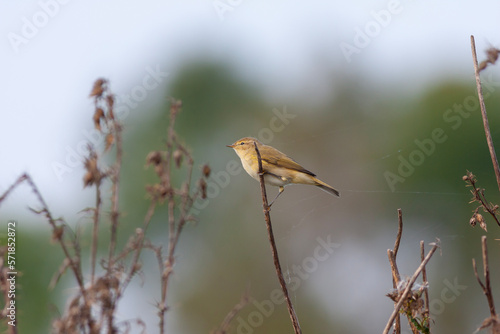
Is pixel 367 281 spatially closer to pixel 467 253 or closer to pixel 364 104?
pixel 467 253

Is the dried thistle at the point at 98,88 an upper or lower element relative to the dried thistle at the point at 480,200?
upper

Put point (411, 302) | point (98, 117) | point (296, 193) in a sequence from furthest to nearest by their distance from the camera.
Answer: point (296, 193)
point (98, 117)
point (411, 302)

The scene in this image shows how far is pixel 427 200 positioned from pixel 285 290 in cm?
2213

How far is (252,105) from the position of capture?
1476 inches

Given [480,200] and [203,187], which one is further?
[480,200]

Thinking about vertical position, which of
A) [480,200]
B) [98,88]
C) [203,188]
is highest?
[98,88]

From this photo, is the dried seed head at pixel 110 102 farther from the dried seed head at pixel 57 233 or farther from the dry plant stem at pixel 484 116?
the dry plant stem at pixel 484 116

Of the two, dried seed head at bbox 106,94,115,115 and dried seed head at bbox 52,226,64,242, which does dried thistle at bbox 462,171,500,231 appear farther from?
dried seed head at bbox 52,226,64,242

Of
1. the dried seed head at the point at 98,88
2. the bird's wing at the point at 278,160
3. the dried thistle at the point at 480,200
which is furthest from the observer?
the bird's wing at the point at 278,160

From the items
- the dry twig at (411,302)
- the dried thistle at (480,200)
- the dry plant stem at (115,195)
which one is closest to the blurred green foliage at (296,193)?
the dried thistle at (480,200)

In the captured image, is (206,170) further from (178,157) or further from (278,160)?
(278,160)

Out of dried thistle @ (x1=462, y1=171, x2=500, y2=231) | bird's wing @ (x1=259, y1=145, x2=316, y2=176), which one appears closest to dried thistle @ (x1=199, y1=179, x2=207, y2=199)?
dried thistle @ (x1=462, y1=171, x2=500, y2=231)

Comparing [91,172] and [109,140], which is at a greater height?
[109,140]

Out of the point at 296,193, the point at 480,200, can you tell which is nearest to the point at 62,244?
the point at 480,200
